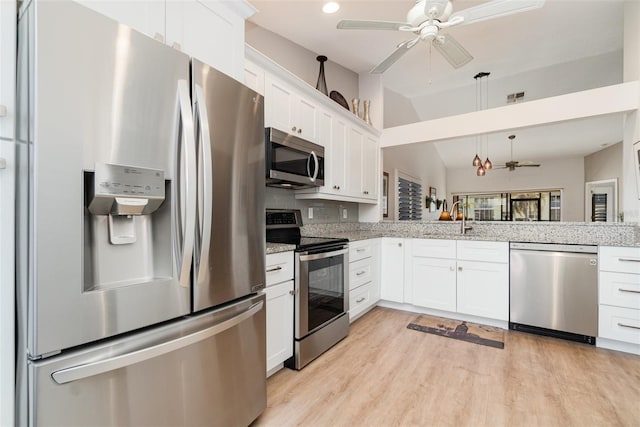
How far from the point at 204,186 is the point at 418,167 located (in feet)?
19.0

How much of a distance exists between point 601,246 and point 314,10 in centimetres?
323

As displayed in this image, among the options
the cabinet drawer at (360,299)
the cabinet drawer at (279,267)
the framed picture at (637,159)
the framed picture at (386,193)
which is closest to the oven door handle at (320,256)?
the cabinet drawer at (279,267)

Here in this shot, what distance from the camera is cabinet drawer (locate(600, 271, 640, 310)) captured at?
7.89ft

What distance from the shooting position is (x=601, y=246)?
2512mm

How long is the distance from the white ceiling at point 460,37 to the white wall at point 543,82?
0.24m

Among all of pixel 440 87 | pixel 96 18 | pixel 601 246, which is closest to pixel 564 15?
pixel 440 87

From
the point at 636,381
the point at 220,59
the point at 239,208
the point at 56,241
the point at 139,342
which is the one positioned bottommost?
the point at 636,381

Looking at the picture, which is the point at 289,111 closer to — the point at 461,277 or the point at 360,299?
the point at 360,299

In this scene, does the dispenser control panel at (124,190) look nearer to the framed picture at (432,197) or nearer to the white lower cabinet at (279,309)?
the white lower cabinet at (279,309)

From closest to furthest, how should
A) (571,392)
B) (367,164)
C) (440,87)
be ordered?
(571,392) → (367,164) → (440,87)

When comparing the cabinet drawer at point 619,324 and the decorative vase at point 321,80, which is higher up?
the decorative vase at point 321,80

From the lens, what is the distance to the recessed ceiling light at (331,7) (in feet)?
8.57

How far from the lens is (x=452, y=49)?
2344mm

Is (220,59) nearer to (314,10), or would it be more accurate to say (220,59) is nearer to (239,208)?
(239,208)
